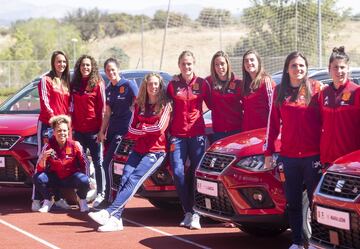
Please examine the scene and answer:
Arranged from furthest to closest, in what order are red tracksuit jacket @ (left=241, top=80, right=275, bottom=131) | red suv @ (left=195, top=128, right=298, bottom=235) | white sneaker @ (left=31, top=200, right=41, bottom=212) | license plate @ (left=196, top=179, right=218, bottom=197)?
white sneaker @ (left=31, top=200, right=41, bottom=212)
red tracksuit jacket @ (left=241, top=80, right=275, bottom=131)
license plate @ (left=196, top=179, right=218, bottom=197)
red suv @ (left=195, top=128, right=298, bottom=235)

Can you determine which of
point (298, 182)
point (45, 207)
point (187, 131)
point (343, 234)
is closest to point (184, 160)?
point (187, 131)

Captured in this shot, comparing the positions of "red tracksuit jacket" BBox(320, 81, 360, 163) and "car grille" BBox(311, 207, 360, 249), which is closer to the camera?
"car grille" BBox(311, 207, 360, 249)

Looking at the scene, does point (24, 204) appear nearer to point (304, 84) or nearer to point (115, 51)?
point (304, 84)

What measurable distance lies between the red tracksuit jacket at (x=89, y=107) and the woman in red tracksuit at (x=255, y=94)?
232 cm

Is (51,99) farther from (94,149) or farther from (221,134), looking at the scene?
(221,134)

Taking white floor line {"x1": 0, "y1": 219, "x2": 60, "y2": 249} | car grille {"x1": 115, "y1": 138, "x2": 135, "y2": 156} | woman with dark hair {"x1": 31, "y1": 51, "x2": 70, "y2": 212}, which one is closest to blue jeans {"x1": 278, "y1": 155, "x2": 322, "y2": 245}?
white floor line {"x1": 0, "y1": 219, "x2": 60, "y2": 249}

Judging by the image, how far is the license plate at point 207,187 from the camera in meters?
8.79

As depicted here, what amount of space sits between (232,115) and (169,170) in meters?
1.00

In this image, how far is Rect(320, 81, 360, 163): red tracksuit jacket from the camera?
745 centimetres

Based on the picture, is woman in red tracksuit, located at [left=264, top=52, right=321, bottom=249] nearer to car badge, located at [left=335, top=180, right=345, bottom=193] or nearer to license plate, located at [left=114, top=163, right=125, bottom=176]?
car badge, located at [left=335, top=180, right=345, bottom=193]

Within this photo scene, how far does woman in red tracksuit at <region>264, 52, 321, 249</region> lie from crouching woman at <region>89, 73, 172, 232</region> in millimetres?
2271

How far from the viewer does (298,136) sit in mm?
7859

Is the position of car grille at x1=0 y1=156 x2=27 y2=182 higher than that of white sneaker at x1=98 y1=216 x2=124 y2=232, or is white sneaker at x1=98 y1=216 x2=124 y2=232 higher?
car grille at x1=0 y1=156 x2=27 y2=182

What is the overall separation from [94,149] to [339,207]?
5173mm
